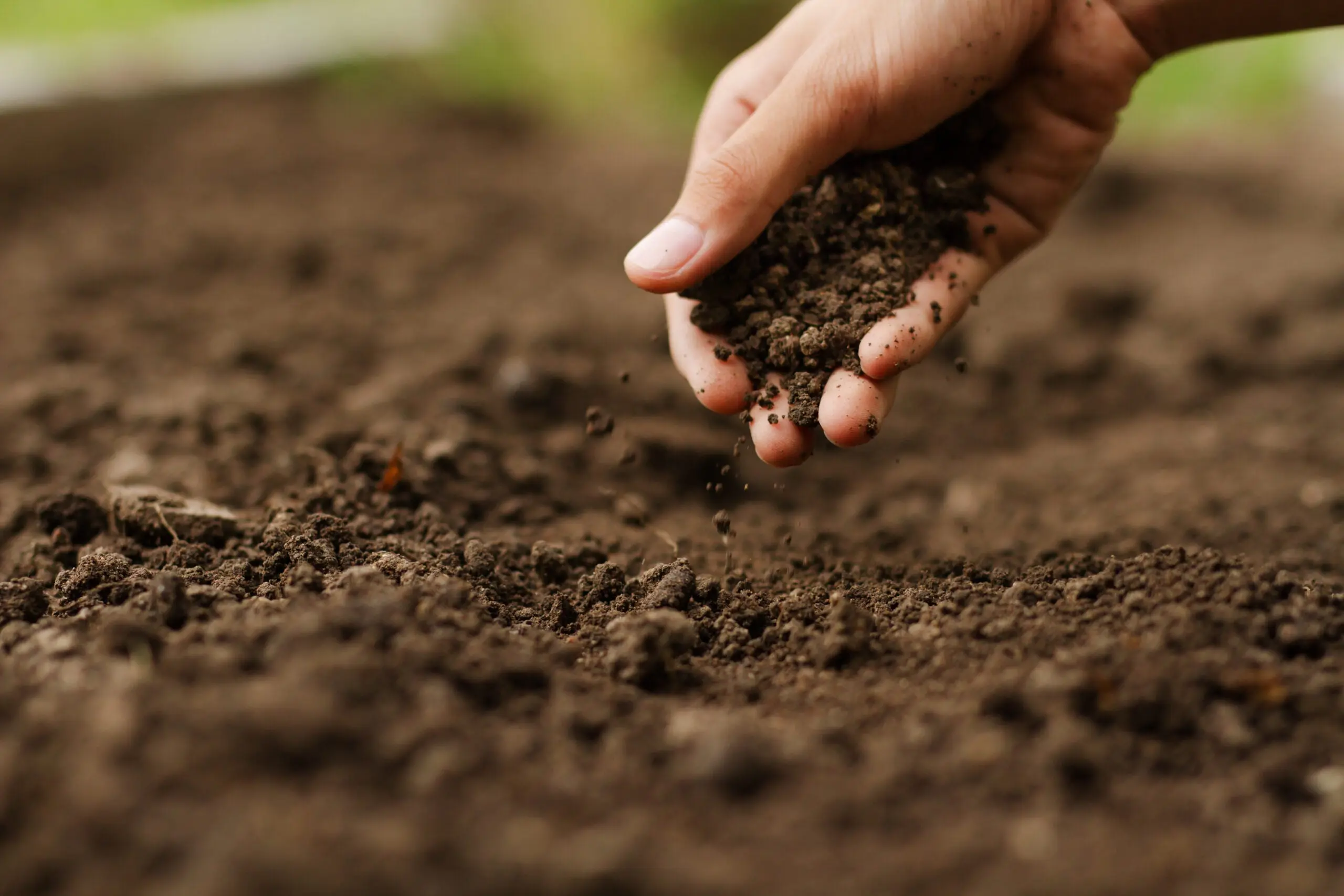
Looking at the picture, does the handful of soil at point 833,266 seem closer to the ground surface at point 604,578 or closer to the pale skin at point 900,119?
the pale skin at point 900,119

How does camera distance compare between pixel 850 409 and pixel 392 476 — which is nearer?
pixel 850 409

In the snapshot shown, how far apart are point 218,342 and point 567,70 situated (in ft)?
11.3

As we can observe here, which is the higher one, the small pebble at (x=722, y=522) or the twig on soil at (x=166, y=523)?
the twig on soil at (x=166, y=523)

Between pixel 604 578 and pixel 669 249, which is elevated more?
pixel 669 249

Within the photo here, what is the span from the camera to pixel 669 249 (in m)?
1.74

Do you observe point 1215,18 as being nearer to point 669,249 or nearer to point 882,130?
point 882,130

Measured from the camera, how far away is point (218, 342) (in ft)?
9.71

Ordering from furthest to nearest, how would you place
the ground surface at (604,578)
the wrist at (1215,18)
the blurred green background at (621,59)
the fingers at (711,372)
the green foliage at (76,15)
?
1. the blurred green background at (621,59)
2. the green foliage at (76,15)
3. the wrist at (1215,18)
4. the fingers at (711,372)
5. the ground surface at (604,578)

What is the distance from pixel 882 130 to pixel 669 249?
0.54 m

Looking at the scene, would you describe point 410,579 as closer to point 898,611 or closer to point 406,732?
point 406,732

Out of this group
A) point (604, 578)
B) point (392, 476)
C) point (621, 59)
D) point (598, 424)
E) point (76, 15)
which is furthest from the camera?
point (621, 59)

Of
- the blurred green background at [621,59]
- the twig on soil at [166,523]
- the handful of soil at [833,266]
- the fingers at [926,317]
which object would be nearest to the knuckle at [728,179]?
the handful of soil at [833,266]

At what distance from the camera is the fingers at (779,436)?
1.78m

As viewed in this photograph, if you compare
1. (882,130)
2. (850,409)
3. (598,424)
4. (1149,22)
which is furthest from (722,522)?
(1149,22)
